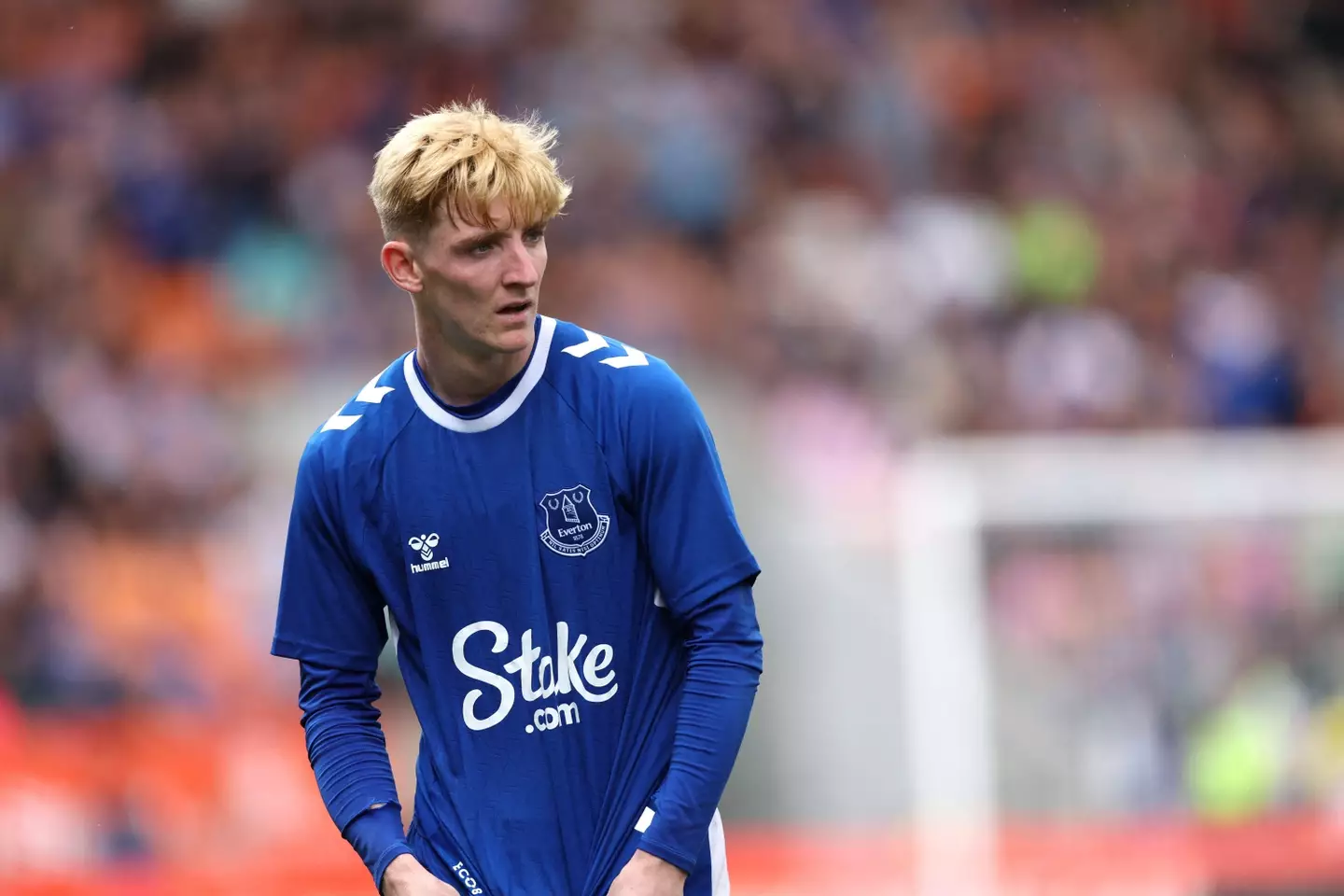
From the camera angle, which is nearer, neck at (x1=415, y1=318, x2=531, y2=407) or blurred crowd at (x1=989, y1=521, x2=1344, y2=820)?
neck at (x1=415, y1=318, x2=531, y2=407)

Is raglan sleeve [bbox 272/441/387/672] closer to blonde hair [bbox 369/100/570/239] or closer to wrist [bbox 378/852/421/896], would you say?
wrist [bbox 378/852/421/896]

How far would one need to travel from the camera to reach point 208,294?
1123 cm

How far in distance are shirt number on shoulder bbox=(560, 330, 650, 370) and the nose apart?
235 millimetres

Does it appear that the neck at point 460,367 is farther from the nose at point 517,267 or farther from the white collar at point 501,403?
the nose at point 517,267

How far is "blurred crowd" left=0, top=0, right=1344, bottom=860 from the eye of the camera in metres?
9.98

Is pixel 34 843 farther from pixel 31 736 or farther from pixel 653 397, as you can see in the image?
pixel 653 397

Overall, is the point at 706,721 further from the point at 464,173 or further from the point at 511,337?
the point at 464,173

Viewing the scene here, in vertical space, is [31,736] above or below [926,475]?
below

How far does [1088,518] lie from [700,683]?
20.1 feet

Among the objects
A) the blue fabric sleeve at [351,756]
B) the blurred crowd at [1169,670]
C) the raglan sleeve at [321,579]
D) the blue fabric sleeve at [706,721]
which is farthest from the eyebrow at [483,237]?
the blurred crowd at [1169,670]

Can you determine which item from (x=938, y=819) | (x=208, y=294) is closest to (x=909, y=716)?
(x=938, y=819)

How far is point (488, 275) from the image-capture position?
11.0 ft

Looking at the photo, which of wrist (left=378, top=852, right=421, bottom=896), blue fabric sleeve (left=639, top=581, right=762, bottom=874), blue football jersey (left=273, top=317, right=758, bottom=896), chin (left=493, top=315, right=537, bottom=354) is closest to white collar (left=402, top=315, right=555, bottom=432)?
blue football jersey (left=273, top=317, right=758, bottom=896)

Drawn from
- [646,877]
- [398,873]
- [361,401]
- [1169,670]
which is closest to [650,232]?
[1169,670]
